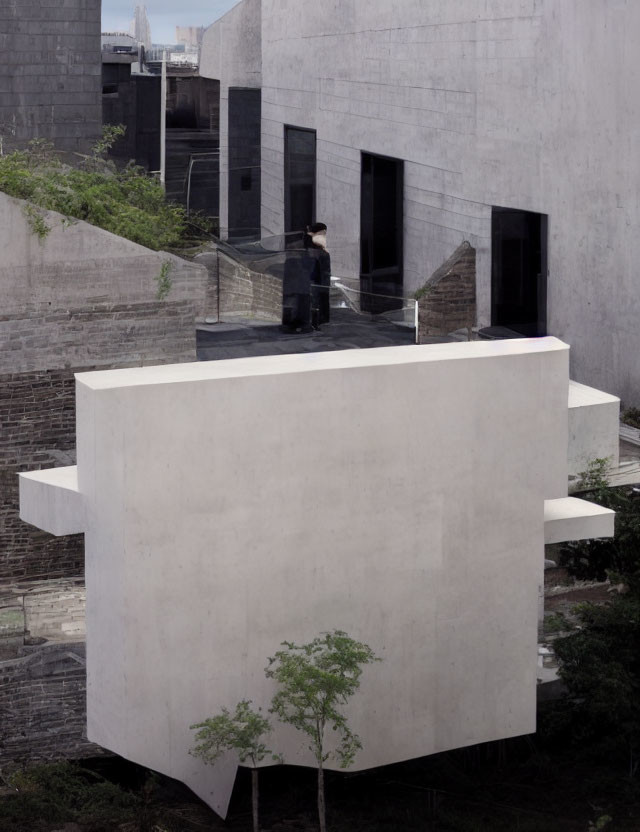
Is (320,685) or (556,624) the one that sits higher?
(320,685)

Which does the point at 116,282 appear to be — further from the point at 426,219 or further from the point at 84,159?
the point at 426,219

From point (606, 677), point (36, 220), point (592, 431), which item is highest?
point (36, 220)

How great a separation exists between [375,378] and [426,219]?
11.5 meters

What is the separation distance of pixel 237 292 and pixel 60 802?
6447 millimetres

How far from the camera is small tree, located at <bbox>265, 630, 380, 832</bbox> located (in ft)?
32.7

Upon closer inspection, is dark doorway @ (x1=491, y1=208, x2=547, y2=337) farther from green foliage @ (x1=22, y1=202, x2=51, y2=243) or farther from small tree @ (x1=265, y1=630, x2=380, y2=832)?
small tree @ (x1=265, y1=630, x2=380, y2=832)

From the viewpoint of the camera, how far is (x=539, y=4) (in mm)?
17734

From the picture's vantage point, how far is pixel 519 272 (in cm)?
1894

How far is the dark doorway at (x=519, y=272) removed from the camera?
18.6 metres

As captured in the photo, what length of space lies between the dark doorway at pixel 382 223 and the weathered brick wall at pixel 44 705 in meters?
11.2

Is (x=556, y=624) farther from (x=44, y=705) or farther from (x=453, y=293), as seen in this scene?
(x=453, y=293)

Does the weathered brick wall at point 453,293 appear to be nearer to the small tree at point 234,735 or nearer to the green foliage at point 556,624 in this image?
the green foliage at point 556,624

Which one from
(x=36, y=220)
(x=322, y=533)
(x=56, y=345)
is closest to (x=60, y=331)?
(x=56, y=345)

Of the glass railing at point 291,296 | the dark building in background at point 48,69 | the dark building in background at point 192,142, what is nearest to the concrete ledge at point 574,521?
the glass railing at point 291,296
